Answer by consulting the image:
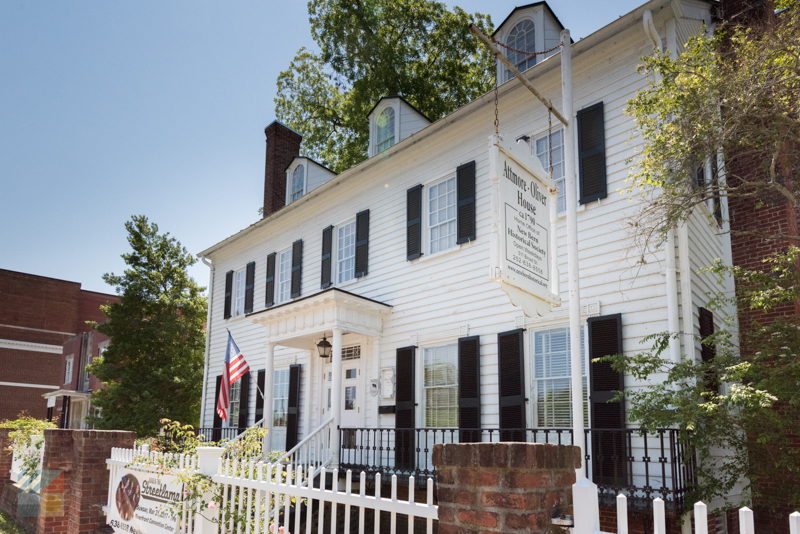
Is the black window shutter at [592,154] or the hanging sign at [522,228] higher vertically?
the black window shutter at [592,154]

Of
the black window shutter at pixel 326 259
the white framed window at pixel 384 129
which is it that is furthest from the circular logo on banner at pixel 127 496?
the white framed window at pixel 384 129

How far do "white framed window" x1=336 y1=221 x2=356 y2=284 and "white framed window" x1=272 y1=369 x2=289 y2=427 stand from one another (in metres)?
2.81

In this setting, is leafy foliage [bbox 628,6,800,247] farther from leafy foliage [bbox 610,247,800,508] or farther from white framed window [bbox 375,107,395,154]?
white framed window [bbox 375,107,395,154]

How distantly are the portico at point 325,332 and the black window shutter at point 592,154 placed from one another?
181 inches

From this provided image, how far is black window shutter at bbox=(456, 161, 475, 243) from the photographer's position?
1130 centimetres

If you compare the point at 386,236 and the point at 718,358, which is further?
the point at 386,236

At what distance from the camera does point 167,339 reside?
73.4 feet

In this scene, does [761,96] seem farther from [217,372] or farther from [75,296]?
[75,296]

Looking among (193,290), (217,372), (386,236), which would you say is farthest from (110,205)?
(386,236)

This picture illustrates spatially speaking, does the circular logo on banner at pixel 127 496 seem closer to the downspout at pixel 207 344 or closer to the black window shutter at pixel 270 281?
the black window shutter at pixel 270 281

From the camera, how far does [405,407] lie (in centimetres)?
1176

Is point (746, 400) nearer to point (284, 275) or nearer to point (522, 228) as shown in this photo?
point (522, 228)

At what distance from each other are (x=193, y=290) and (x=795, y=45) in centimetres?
2107

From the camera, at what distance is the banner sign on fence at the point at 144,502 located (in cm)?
629
